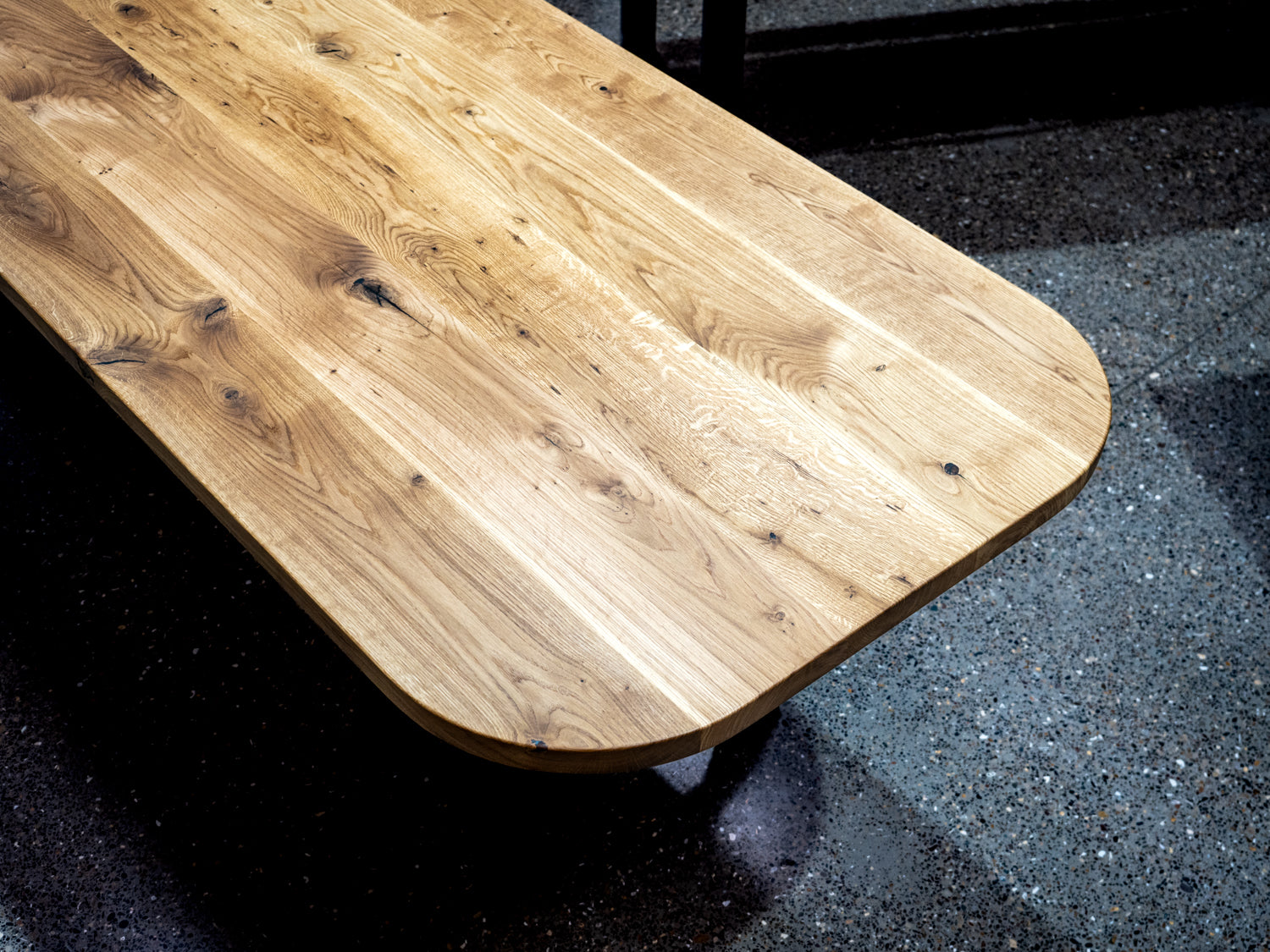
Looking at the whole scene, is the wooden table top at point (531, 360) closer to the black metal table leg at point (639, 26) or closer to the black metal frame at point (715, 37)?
the black metal frame at point (715, 37)

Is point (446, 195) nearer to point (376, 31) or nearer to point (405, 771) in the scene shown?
point (376, 31)

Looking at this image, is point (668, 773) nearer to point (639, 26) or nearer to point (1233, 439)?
point (1233, 439)

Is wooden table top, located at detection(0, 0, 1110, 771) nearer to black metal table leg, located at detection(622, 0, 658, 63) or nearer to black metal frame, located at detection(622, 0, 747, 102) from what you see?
black metal frame, located at detection(622, 0, 747, 102)

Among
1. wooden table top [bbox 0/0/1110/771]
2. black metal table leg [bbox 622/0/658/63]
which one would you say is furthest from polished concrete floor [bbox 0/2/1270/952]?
black metal table leg [bbox 622/0/658/63]

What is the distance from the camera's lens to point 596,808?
3.83 feet

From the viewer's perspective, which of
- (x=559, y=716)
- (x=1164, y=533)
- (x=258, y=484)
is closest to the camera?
(x=559, y=716)

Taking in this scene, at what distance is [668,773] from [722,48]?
1.20 meters

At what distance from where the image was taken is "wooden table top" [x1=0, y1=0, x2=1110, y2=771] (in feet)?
2.38

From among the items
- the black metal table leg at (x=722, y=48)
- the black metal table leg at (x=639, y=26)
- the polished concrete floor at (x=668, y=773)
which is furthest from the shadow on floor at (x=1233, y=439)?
the black metal table leg at (x=639, y=26)

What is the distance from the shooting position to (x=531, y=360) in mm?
878

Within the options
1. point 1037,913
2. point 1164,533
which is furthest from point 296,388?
point 1164,533

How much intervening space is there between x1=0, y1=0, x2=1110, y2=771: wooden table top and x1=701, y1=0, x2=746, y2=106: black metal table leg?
2.09ft

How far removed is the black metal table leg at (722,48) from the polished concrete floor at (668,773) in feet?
2.81

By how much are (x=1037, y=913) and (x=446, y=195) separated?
3.15ft
